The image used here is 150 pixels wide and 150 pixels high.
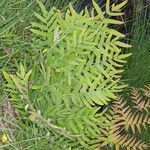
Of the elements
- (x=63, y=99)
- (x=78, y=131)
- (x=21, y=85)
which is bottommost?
(x=78, y=131)

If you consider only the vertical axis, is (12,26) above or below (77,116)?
above

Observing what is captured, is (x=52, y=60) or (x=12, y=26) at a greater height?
(x=12, y=26)

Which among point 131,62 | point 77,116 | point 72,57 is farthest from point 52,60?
point 131,62

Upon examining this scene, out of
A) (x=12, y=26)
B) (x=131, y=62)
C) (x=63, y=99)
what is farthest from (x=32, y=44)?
(x=131, y=62)

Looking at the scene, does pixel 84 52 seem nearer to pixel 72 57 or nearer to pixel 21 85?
pixel 72 57

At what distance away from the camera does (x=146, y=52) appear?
1726 millimetres

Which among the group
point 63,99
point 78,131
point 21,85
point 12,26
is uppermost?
point 12,26

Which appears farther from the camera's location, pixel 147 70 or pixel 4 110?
pixel 147 70

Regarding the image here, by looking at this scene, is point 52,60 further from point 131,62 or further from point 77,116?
point 131,62

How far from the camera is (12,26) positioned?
3.83 ft

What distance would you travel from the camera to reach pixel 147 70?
1.68 metres

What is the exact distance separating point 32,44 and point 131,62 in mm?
628

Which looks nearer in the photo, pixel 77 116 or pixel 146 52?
pixel 77 116

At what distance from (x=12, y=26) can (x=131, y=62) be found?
68cm
